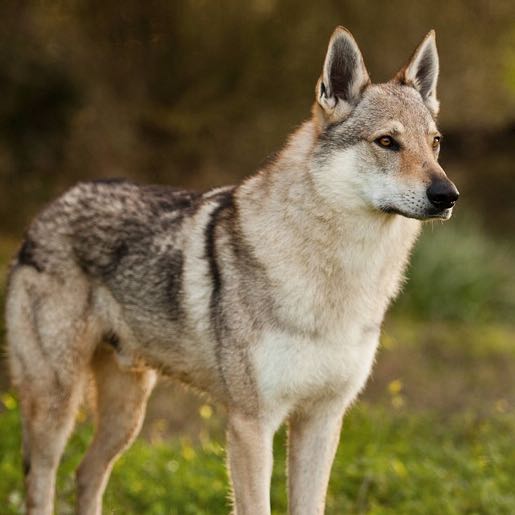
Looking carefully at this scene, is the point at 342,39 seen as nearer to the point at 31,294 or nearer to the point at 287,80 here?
the point at 31,294

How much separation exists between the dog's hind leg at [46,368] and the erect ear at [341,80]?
5.67ft

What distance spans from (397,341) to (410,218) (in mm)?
5799

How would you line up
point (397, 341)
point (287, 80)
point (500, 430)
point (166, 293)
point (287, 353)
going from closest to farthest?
point (287, 353) < point (166, 293) < point (500, 430) < point (397, 341) < point (287, 80)

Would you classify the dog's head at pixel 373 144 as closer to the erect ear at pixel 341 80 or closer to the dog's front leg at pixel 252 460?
the erect ear at pixel 341 80

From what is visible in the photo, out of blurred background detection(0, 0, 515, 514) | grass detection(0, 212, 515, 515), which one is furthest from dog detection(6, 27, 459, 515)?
blurred background detection(0, 0, 515, 514)

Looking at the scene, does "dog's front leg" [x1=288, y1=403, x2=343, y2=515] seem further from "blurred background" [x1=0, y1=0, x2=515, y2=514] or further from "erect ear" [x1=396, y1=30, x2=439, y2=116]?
"blurred background" [x1=0, y1=0, x2=515, y2=514]

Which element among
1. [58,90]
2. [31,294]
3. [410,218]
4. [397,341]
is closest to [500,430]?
[397,341]


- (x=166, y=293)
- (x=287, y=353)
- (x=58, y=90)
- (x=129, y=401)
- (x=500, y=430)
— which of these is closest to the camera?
(x=287, y=353)

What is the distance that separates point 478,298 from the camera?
11766 millimetres

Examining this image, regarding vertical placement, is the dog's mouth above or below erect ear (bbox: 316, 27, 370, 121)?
below

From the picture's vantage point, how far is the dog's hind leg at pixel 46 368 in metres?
5.02

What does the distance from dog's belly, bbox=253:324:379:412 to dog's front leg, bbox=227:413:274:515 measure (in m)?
0.13

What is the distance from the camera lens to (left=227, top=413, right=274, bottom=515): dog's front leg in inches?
170

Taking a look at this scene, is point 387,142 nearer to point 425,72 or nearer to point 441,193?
point 441,193
